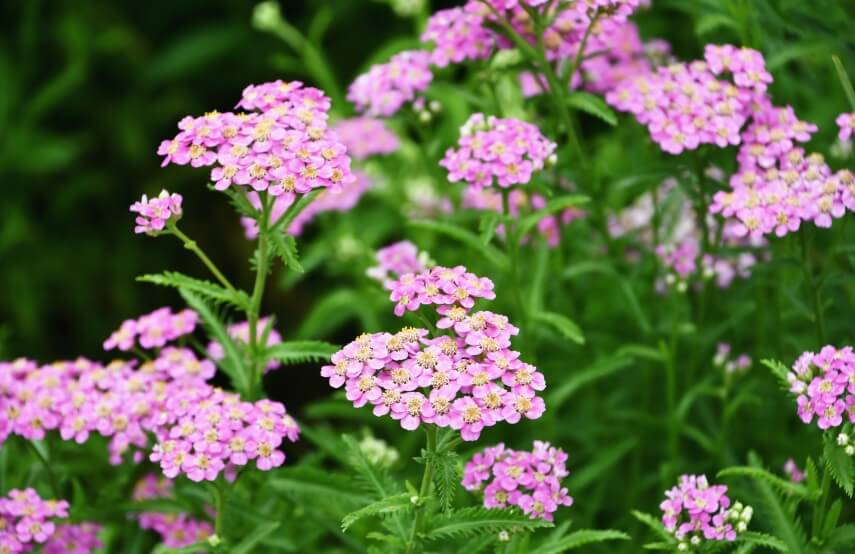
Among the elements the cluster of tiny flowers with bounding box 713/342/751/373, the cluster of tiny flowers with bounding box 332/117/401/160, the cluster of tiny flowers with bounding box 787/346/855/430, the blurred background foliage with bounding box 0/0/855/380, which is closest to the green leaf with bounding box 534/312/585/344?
the cluster of tiny flowers with bounding box 713/342/751/373

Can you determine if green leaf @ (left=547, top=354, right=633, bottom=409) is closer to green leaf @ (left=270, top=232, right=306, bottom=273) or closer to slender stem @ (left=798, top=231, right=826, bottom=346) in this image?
slender stem @ (left=798, top=231, right=826, bottom=346)

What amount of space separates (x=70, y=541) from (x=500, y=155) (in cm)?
187

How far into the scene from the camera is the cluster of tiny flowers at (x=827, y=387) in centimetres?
313

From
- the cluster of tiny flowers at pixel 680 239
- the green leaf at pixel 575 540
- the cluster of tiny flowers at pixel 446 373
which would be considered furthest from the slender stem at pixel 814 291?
the cluster of tiny flowers at pixel 446 373

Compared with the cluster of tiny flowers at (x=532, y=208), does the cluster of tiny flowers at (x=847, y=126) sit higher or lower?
higher

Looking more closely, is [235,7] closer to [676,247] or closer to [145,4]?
[145,4]

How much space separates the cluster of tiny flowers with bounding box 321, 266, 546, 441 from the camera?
2.82m

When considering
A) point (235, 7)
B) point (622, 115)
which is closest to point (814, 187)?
point (622, 115)

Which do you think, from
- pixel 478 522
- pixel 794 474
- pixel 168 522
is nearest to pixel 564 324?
pixel 794 474

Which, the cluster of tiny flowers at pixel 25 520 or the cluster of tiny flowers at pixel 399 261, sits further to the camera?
the cluster of tiny flowers at pixel 399 261

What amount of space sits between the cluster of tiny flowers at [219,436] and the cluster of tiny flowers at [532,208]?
1.35 m

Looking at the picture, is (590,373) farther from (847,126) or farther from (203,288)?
(203,288)

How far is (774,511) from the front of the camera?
3.46m

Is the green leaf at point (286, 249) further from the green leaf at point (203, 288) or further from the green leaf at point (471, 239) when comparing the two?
the green leaf at point (471, 239)
